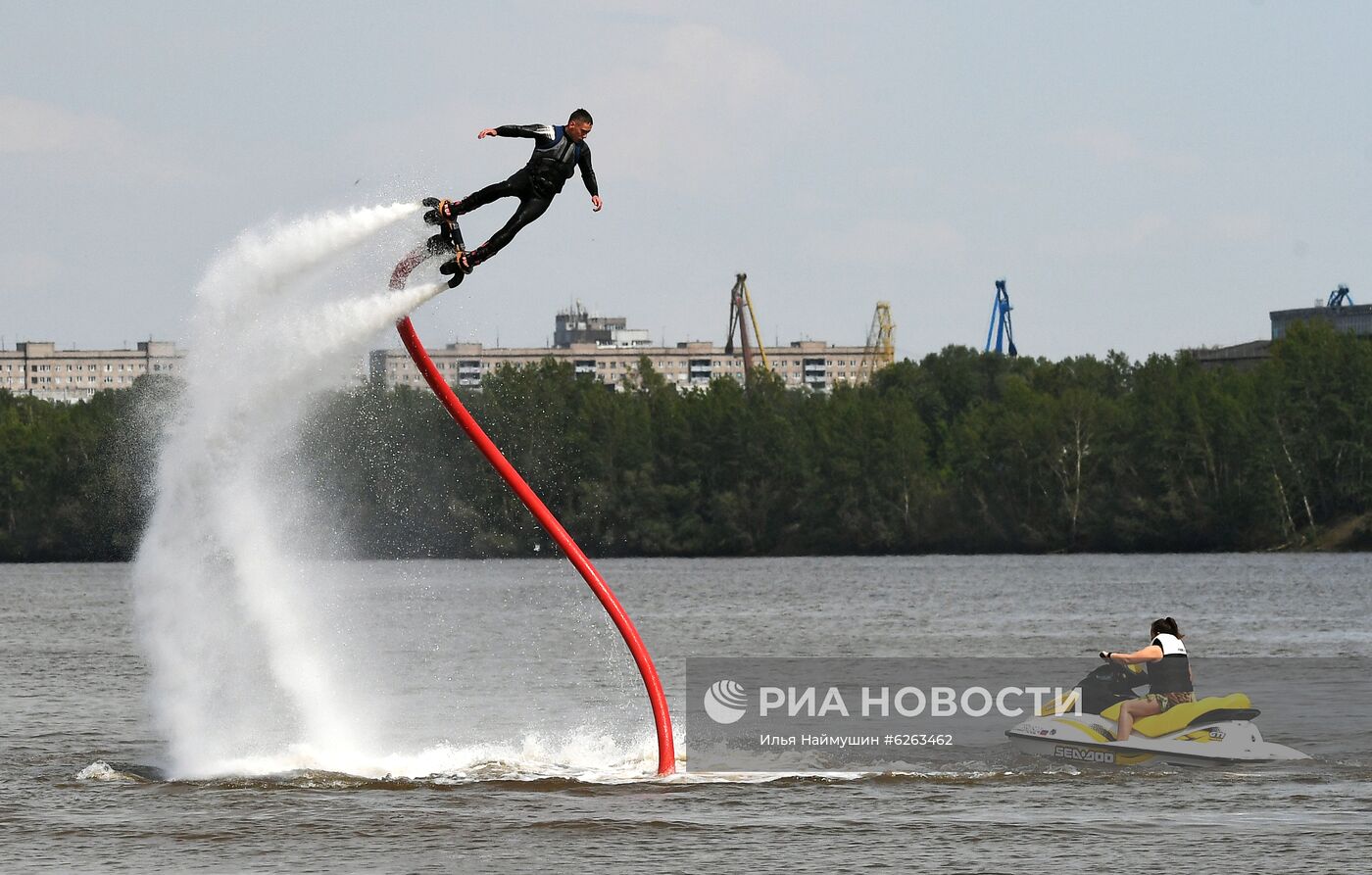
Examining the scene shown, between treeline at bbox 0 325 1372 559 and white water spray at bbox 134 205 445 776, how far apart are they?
220ft

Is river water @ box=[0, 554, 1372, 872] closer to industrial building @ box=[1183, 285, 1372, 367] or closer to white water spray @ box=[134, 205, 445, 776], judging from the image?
white water spray @ box=[134, 205, 445, 776]

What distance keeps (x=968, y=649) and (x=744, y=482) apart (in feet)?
273

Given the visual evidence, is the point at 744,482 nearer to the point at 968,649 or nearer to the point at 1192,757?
Result: the point at 968,649

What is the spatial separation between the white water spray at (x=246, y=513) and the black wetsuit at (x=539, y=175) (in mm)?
1852

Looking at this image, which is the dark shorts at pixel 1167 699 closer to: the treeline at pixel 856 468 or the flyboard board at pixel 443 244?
the flyboard board at pixel 443 244

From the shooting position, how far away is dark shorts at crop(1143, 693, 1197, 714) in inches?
1032

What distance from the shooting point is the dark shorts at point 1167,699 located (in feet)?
86.0

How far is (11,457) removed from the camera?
13012 centimetres

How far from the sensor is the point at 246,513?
2567cm

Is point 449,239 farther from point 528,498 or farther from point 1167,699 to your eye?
point 1167,699

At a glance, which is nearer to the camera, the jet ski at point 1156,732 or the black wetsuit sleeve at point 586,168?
the black wetsuit sleeve at point 586,168

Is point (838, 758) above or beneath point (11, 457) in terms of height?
beneath

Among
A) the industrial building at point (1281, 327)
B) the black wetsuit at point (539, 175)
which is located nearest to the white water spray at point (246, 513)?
the black wetsuit at point (539, 175)

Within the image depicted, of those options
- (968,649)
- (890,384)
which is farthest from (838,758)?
(890,384)
